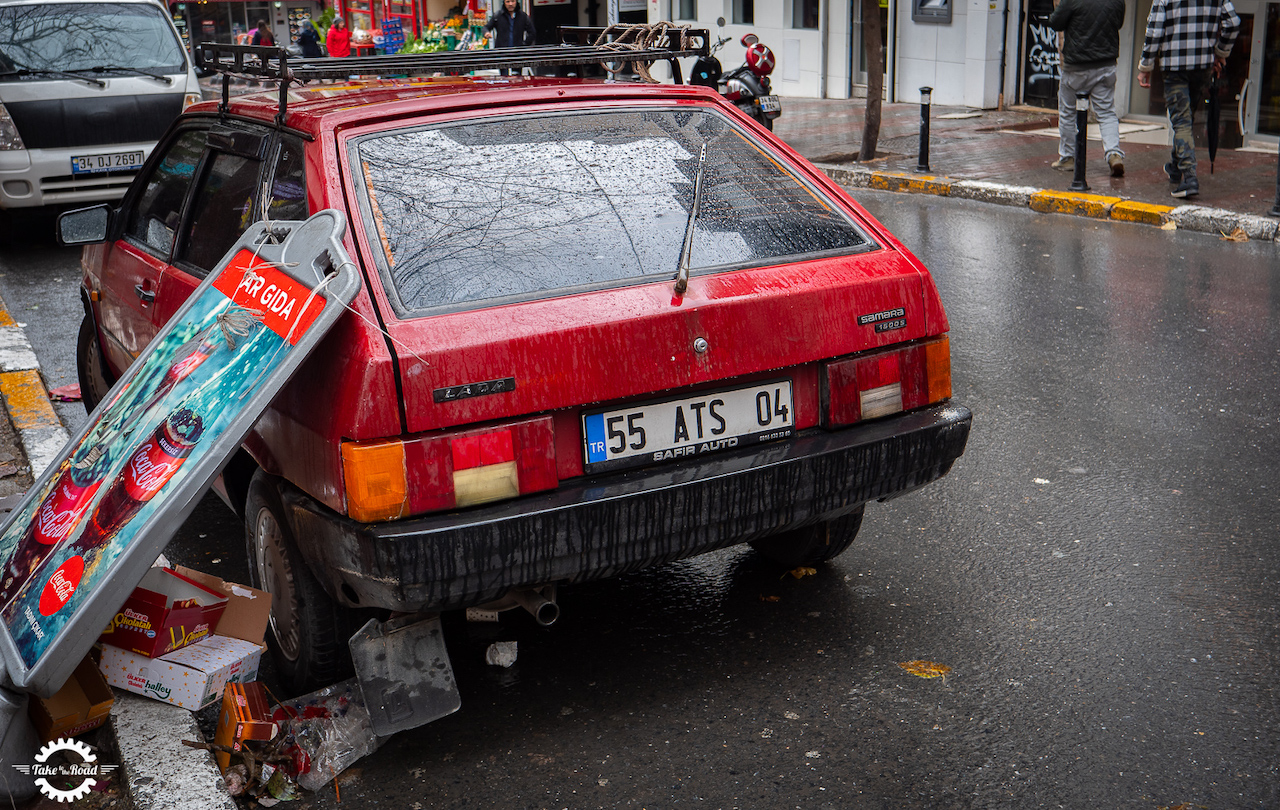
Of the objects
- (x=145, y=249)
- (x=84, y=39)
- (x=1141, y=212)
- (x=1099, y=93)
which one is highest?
(x=84, y=39)

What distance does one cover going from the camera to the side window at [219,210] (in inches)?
140

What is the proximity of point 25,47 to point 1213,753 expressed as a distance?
→ 10.5 metres

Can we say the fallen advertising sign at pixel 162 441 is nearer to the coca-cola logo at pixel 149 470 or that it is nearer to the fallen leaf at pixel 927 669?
the coca-cola logo at pixel 149 470

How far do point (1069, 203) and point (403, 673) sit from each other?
28.1 feet

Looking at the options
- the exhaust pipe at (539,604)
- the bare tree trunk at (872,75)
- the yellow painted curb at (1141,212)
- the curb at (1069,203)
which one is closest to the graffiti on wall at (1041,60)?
the bare tree trunk at (872,75)

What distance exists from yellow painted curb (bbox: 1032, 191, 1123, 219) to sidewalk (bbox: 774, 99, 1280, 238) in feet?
0.58

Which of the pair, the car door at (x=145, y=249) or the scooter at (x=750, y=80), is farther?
the scooter at (x=750, y=80)

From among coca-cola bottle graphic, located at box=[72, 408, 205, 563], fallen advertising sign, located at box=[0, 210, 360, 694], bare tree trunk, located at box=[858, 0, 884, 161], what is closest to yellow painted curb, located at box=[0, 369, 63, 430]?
fallen advertising sign, located at box=[0, 210, 360, 694]

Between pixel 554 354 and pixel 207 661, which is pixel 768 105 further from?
pixel 207 661

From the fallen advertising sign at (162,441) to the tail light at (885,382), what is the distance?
4.26 ft

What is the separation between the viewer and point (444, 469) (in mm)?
2805

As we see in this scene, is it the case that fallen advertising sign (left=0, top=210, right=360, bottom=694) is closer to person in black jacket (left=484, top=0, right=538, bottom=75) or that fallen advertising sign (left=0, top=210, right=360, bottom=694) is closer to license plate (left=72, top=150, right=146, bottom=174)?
license plate (left=72, top=150, right=146, bottom=174)

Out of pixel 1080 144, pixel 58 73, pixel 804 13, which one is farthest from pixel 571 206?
pixel 804 13

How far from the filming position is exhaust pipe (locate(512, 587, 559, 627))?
10.2 ft
